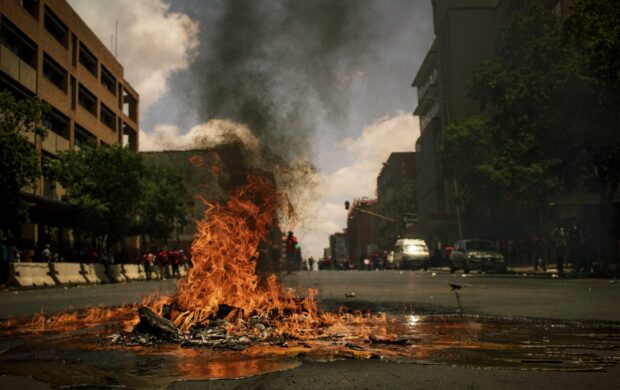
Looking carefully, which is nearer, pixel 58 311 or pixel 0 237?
pixel 58 311

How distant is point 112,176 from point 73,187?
2354 millimetres

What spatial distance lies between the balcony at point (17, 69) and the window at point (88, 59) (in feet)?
39.8

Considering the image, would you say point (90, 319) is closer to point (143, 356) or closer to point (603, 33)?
point (143, 356)

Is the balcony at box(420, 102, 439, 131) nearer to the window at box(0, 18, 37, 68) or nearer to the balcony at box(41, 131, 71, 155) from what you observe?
the balcony at box(41, 131, 71, 155)

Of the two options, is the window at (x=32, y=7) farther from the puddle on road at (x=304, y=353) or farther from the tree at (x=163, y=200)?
the puddle on road at (x=304, y=353)

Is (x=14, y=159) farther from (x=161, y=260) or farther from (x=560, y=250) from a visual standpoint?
(x=560, y=250)

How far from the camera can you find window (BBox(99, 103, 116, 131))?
57.0m

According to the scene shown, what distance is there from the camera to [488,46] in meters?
71.1

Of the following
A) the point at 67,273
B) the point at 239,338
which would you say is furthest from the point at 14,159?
the point at 239,338

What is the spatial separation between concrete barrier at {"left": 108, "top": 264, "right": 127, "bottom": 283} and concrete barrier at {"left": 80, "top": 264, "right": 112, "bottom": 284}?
0.51m

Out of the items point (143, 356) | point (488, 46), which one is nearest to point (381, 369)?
point (143, 356)

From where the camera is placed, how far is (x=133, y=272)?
4088cm

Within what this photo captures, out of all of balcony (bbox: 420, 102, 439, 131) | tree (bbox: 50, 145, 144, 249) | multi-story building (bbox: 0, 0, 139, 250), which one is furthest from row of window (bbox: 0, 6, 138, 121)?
balcony (bbox: 420, 102, 439, 131)

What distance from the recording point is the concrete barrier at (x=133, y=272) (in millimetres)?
39406
